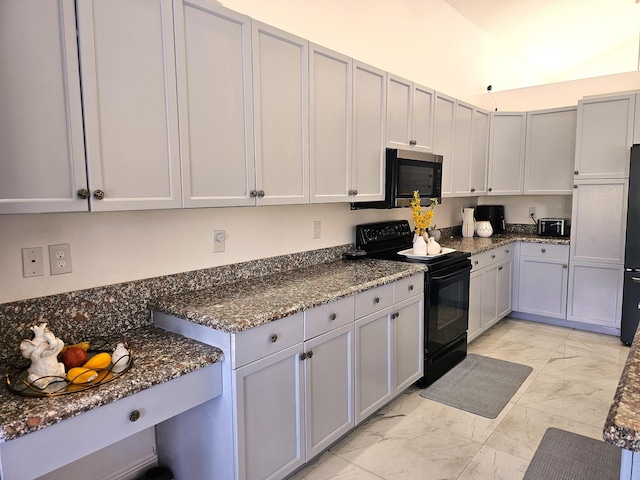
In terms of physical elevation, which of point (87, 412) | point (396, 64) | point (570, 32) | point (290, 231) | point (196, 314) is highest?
point (570, 32)

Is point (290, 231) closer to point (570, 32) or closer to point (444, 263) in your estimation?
point (444, 263)

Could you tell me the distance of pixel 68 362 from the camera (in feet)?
4.72

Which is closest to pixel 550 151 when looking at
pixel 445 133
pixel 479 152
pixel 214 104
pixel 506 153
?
pixel 506 153

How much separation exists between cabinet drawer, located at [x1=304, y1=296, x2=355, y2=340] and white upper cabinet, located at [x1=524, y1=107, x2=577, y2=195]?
3.28m

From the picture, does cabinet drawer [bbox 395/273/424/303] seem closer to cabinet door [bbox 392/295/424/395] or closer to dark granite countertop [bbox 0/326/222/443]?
cabinet door [bbox 392/295/424/395]

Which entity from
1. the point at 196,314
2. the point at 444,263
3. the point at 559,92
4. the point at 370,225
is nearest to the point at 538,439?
the point at 444,263

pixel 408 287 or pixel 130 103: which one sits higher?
pixel 130 103

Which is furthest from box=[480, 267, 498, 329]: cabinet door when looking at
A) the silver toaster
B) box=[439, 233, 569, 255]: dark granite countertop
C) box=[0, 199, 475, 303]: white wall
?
box=[0, 199, 475, 303]: white wall

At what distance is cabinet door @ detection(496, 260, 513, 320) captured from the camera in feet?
13.8

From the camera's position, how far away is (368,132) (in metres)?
2.77

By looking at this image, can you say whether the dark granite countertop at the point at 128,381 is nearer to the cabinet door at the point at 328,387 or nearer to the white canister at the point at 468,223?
the cabinet door at the point at 328,387

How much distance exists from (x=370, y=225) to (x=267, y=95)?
1501 millimetres

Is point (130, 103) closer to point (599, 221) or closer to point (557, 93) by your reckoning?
point (599, 221)

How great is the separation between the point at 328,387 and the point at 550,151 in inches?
146
